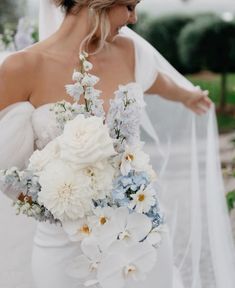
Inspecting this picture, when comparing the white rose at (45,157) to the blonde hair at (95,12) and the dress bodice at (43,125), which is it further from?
the blonde hair at (95,12)

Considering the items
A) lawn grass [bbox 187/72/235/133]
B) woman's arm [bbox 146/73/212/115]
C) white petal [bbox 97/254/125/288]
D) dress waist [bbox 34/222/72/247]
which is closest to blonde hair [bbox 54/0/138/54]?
woman's arm [bbox 146/73/212/115]

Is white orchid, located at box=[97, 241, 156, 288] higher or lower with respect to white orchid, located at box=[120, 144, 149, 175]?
Answer: lower

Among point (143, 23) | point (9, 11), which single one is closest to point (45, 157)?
point (9, 11)

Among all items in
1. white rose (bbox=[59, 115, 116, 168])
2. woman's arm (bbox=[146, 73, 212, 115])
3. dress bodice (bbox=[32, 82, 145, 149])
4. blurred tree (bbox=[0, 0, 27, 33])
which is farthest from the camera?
blurred tree (bbox=[0, 0, 27, 33])

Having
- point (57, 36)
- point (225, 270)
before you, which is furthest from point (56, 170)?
point (225, 270)

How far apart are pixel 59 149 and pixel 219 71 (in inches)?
313

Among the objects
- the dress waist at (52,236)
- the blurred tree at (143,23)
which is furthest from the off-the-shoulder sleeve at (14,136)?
the blurred tree at (143,23)

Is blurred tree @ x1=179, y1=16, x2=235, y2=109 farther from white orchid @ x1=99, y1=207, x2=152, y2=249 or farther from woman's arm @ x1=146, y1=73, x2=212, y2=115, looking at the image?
white orchid @ x1=99, y1=207, x2=152, y2=249

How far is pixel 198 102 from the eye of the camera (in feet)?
10.2

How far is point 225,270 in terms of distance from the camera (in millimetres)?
3328

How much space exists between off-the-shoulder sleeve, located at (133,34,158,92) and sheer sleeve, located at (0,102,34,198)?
67 centimetres

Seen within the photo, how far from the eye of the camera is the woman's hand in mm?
3104

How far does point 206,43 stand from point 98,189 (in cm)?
790

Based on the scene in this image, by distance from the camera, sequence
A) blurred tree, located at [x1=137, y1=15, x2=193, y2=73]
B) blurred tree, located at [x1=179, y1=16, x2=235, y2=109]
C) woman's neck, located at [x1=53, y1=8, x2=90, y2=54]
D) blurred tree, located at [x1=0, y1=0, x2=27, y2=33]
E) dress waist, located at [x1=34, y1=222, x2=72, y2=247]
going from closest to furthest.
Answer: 1. dress waist, located at [x1=34, y1=222, x2=72, y2=247]
2. woman's neck, located at [x1=53, y1=8, x2=90, y2=54]
3. blurred tree, located at [x1=0, y1=0, x2=27, y2=33]
4. blurred tree, located at [x1=137, y1=15, x2=193, y2=73]
5. blurred tree, located at [x1=179, y1=16, x2=235, y2=109]
